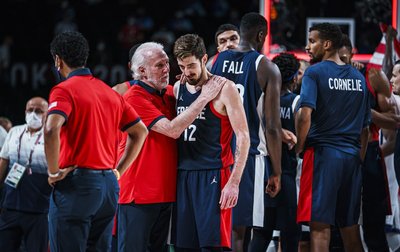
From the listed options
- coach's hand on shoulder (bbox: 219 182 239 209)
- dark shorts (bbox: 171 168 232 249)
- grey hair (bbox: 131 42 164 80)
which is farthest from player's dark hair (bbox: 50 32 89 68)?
coach's hand on shoulder (bbox: 219 182 239 209)

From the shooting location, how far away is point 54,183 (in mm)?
5195

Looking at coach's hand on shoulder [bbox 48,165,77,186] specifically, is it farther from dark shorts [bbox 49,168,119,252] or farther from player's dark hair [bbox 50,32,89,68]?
player's dark hair [bbox 50,32,89,68]

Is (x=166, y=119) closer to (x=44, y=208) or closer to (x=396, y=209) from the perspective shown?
(x=44, y=208)

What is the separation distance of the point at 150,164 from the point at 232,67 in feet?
4.28

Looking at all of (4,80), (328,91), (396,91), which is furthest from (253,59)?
(4,80)

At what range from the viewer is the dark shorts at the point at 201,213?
561 cm

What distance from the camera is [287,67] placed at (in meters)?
7.37

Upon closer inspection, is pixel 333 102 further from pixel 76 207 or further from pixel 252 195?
pixel 76 207

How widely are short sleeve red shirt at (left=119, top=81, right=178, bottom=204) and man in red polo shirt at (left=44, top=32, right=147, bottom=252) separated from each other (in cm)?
38

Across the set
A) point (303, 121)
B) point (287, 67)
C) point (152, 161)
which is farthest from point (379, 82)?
point (152, 161)

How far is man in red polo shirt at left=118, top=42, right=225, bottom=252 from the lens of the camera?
569 centimetres

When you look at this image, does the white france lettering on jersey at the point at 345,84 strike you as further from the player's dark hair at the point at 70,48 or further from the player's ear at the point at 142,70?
the player's dark hair at the point at 70,48

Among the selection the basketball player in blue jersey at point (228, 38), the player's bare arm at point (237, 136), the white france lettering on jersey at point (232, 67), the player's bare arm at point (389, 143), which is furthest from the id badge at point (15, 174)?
the player's bare arm at point (389, 143)

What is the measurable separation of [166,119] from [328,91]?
1.57 meters
